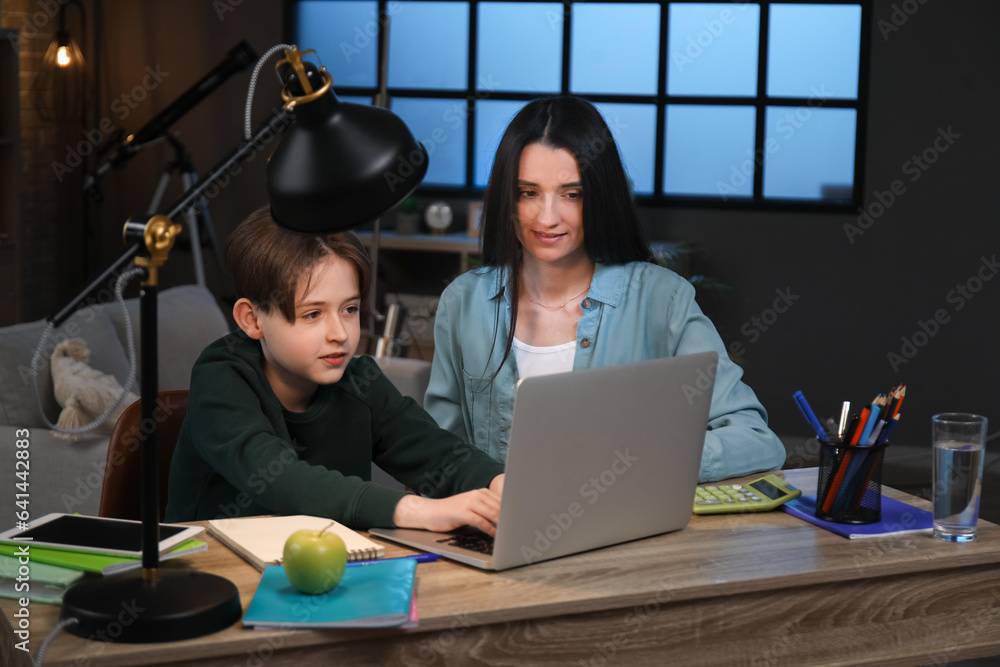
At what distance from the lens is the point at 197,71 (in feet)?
18.6

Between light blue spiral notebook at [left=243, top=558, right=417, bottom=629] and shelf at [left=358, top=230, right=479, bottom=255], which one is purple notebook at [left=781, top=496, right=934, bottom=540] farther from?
shelf at [left=358, top=230, right=479, bottom=255]

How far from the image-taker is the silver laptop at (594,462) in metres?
1.21

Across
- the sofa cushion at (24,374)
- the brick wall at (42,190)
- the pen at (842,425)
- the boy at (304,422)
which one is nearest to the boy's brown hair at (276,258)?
the boy at (304,422)

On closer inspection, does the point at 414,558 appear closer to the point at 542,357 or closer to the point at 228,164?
the point at 228,164

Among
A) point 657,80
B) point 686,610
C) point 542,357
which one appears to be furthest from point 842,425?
point 657,80

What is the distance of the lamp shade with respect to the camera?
113 cm

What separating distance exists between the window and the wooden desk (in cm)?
390

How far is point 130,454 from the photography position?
172cm

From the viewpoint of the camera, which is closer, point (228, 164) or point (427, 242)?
point (228, 164)

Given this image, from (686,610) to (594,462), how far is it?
209 millimetres

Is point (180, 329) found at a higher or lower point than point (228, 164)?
lower

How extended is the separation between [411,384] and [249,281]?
5.74ft

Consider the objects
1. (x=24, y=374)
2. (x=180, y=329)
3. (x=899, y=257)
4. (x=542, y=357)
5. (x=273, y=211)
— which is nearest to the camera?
(x=273, y=211)

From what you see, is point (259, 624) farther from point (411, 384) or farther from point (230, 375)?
point (411, 384)
